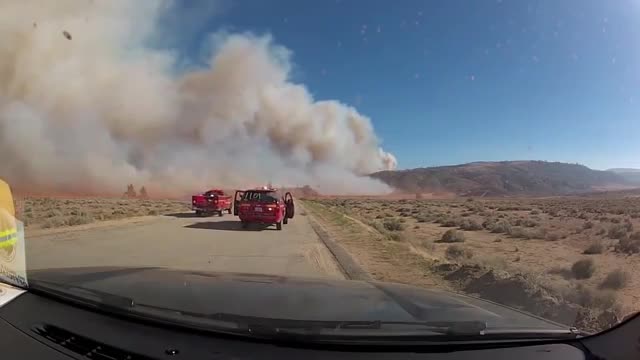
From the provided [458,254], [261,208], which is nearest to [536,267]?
[458,254]

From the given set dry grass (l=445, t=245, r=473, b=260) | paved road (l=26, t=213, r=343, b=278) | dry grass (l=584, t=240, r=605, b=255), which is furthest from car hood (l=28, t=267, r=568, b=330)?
dry grass (l=584, t=240, r=605, b=255)

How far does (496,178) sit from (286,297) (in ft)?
490

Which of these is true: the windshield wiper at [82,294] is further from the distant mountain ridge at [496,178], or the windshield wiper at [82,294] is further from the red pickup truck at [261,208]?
the distant mountain ridge at [496,178]

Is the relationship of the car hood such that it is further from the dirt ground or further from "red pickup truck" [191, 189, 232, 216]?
"red pickup truck" [191, 189, 232, 216]

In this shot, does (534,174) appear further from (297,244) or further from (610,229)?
(297,244)

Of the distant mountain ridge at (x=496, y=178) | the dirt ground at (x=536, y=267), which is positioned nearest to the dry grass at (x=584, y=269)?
the dirt ground at (x=536, y=267)

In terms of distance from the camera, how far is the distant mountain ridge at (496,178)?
4237 inches

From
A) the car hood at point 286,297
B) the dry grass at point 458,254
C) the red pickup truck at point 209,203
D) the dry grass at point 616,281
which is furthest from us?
the red pickup truck at point 209,203

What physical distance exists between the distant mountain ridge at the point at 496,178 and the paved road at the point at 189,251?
3626 inches

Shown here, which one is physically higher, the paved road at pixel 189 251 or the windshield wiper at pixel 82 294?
the windshield wiper at pixel 82 294

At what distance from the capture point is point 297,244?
15.5 metres

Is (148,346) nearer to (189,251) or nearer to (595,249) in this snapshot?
(189,251)

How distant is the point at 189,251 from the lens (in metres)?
12.8

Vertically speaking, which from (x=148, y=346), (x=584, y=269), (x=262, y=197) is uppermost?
(x=262, y=197)
